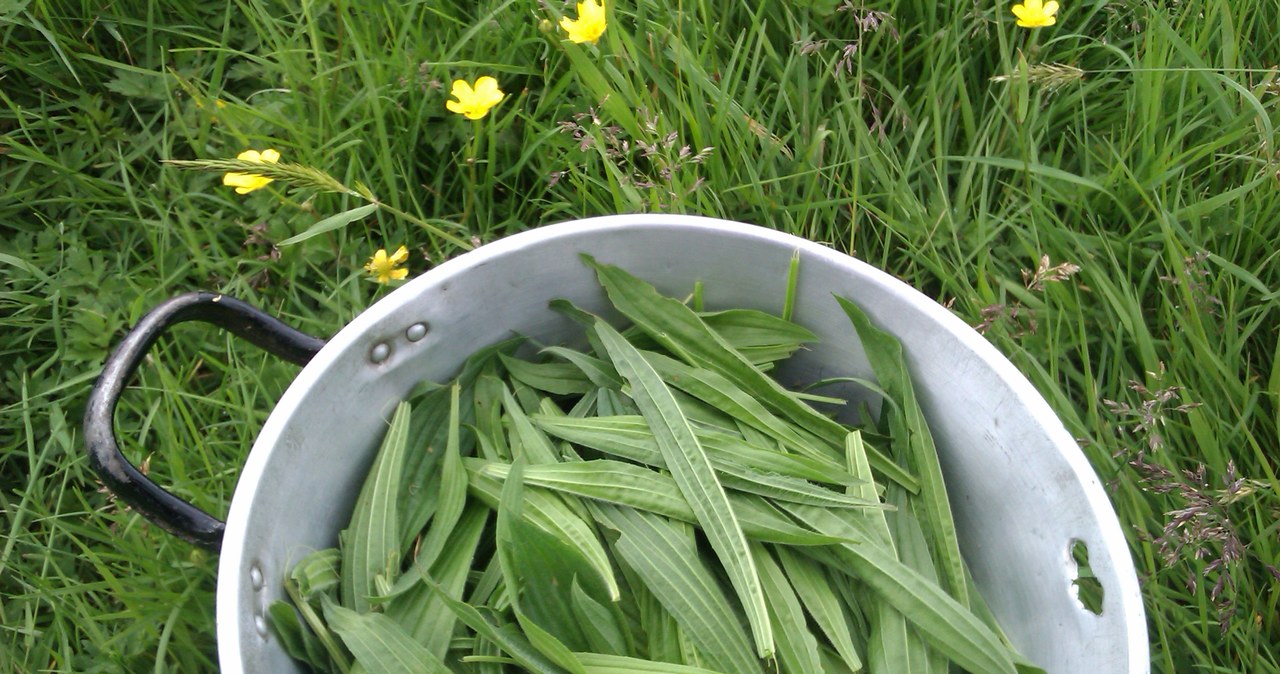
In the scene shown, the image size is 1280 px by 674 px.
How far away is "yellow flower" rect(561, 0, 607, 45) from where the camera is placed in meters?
1.08

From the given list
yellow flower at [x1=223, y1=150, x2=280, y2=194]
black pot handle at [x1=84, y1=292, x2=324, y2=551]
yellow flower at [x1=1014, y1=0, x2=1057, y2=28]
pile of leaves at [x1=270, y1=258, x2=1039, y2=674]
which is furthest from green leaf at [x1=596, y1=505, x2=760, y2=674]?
yellow flower at [x1=1014, y1=0, x2=1057, y2=28]

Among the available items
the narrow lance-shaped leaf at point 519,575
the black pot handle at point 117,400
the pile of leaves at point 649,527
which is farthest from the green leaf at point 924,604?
the black pot handle at point 117,400

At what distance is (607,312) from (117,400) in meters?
0.45

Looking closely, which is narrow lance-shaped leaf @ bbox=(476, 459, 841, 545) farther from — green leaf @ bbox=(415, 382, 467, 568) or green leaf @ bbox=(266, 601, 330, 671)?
green leaf @ bbox=(266, 601, 330, 671)

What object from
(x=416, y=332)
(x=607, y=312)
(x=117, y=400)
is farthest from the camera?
(x=607, y=312)

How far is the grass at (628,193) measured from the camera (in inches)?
A: 42.4

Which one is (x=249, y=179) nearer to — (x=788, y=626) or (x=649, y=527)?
(x=649, y=527)

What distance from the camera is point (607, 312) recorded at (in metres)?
1.00

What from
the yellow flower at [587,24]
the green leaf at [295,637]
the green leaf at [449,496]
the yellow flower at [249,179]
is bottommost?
the green leaf at [295,637]

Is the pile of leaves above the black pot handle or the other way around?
the other way around

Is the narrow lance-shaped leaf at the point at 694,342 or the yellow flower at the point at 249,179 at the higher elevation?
the yellow flower at the point at 249,179

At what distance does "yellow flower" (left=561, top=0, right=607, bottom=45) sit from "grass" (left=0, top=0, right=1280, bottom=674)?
0.06 m

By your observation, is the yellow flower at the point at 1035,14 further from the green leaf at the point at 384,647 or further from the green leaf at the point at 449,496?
the green leaf at the point at 384,647

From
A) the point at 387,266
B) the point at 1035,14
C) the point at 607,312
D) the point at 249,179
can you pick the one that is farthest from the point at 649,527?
the point at 1035,14
